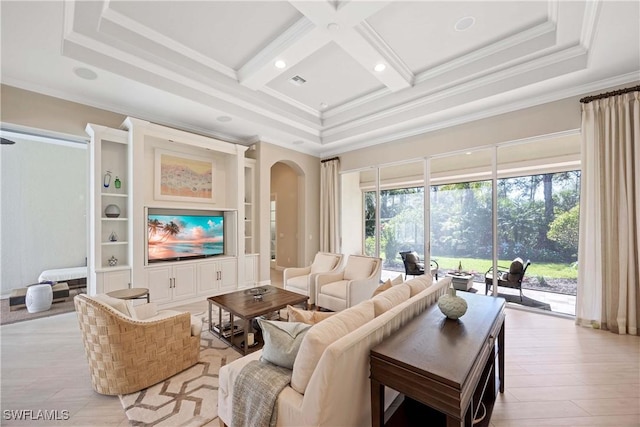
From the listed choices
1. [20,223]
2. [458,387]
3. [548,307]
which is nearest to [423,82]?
[548,307]

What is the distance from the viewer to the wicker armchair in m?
2.01

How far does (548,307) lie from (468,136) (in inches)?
116

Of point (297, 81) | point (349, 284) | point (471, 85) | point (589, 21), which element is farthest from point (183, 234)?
point (589, 21)

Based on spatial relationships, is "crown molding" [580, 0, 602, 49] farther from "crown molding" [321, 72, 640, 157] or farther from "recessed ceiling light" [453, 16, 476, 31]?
"recessed ceiling light" [453, 16, 476, 31]

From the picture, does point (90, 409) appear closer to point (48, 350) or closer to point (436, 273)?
point (48, 350)

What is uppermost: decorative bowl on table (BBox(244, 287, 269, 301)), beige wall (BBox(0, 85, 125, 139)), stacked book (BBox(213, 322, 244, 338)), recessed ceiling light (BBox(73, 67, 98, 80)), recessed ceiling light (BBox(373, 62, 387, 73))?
recessed ceiling light (BBox(373, 62, 387, 73))

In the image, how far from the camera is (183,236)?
4.68 m

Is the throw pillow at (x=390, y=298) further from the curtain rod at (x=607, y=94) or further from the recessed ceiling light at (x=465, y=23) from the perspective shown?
the curtain rod at (x=607, y=94)

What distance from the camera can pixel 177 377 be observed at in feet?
7.73

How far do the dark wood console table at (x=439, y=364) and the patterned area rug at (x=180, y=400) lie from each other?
4.43 ft

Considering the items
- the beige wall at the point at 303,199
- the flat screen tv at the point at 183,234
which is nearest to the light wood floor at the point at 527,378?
the flat screen tv at the point at 183,234

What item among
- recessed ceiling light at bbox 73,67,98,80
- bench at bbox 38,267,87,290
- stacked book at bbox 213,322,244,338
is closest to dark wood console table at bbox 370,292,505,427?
stacked book at bbox 213,322,244,338

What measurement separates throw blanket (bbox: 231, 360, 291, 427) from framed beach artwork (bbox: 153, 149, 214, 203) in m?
3.97

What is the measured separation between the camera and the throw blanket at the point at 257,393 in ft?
4.62
